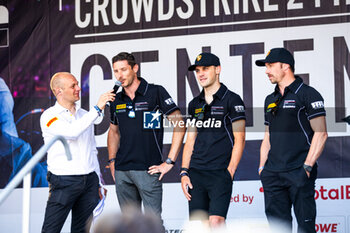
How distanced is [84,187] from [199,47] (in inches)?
78.0

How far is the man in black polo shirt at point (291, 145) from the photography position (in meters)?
2.96

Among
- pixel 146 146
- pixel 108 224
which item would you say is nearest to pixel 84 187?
pixel 146 146

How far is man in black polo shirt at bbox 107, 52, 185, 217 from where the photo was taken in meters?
3.34

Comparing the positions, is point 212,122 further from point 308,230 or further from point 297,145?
point 308,230

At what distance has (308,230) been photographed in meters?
2.93

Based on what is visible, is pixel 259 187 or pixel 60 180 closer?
pixel 60 180

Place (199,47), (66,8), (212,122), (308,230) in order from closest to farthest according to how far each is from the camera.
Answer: (308,230), (212,122), (199,47), (66,8)

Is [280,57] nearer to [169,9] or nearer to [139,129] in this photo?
[139,129]

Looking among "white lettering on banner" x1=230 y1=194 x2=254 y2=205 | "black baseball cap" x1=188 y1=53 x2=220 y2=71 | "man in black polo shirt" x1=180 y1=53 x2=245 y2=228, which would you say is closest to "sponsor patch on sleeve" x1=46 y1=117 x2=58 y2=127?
"man in black polo shirt" x1=180 y1=53 x2=245 y2=228

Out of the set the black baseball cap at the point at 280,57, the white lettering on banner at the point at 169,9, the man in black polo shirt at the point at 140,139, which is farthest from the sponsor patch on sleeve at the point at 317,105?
the white lettering on banner at the point at 169,9

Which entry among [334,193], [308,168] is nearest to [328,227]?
[334,193]

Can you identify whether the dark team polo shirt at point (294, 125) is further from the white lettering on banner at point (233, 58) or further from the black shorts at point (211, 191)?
the white lettering on banner at point (233, 58)

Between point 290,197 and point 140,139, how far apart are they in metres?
1.15

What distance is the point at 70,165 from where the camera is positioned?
3205mm
